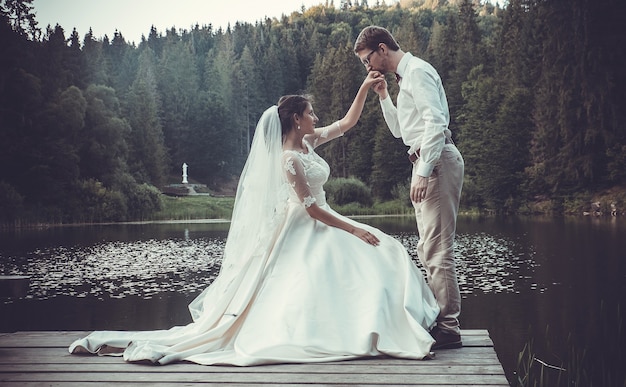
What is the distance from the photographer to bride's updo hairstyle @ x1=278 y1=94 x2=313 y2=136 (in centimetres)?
419

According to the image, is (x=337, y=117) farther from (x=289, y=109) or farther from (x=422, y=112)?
(x=422, y=112)

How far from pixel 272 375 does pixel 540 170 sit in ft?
95.3

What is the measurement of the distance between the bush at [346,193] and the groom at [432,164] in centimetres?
2806

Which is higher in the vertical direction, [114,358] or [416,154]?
[416,154]

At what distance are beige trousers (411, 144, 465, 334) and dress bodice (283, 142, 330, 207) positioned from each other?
0.65 m

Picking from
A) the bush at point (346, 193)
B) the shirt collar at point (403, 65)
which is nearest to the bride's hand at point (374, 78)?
the shirt collar at point (403, 65)

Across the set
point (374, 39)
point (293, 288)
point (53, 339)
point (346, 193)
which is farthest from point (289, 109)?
point (346, 193)

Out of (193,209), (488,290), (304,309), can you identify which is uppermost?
(304,309)

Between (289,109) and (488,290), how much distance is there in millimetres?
6829

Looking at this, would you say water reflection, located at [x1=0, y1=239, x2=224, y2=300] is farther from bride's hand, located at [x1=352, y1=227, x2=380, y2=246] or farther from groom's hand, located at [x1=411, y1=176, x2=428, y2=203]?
groom's hand, located at [x1=411, y1=176, x2=428, y2=203]

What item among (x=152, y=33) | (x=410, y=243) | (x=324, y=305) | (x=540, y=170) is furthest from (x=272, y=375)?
(x=152, y=33)

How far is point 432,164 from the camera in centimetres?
349

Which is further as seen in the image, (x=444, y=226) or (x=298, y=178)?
(x=298, y=178)

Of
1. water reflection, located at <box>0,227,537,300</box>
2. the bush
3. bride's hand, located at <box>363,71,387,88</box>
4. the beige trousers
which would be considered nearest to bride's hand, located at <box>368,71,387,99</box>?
bride's hand, located at <box>363,71,387,88</box>
